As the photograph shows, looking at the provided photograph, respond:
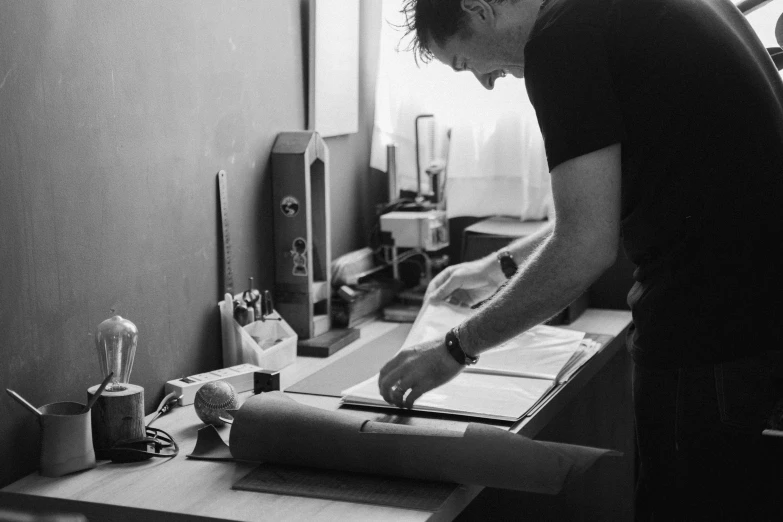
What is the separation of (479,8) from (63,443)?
0.94 m

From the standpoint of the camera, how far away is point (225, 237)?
1.93 meters

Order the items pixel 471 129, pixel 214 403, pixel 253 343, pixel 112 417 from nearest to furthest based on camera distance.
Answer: pixel 112 417, pixel 214 403, pixel 253 343, pixel 471 129

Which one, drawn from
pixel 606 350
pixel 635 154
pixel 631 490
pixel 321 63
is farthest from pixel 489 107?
pixel 635 154

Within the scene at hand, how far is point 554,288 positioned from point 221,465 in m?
0.58

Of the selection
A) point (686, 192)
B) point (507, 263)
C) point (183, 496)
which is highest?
point (686, 192)

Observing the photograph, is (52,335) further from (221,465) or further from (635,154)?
(635,154)

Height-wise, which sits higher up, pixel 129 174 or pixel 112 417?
pixel 129 174

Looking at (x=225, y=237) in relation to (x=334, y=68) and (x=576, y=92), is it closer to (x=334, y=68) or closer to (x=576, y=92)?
(x=334, y=68)

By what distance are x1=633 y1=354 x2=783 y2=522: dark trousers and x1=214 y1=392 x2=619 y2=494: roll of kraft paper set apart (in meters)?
0.16

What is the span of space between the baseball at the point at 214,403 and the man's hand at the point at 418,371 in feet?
0.92

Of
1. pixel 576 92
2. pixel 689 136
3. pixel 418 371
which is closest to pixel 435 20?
pixel 576 92

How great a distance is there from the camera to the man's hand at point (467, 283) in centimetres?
198

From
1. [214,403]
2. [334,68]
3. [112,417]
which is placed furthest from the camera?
[334,68]

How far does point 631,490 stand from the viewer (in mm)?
2471
